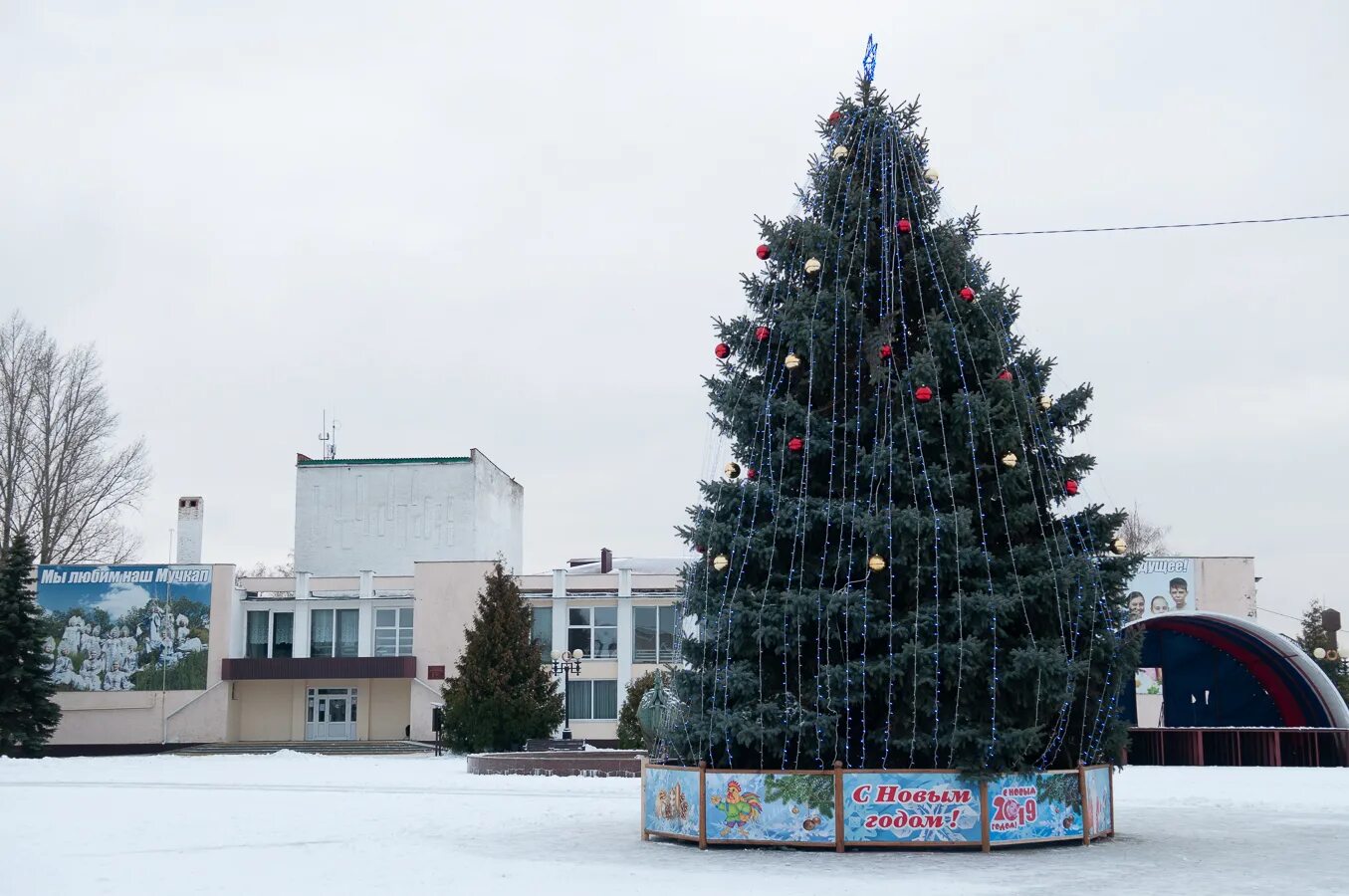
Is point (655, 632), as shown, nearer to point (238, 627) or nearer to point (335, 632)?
point (335, 632)

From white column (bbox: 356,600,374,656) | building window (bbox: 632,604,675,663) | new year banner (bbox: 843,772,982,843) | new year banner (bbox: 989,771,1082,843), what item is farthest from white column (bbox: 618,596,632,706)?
new year banner (bbox: 843,772,982,843)

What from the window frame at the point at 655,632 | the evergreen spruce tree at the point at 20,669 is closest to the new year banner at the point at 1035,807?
the evergreen spruce tree at the point at 20,669

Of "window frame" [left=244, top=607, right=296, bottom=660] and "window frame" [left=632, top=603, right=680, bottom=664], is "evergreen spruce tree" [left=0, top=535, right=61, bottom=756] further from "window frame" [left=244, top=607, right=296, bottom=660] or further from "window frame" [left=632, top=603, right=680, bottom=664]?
"window frame" [left=632, top=603, right=680, bottom=664]

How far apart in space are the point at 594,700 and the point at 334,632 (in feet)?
35.9

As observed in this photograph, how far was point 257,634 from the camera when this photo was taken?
180ft

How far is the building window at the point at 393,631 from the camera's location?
180ft

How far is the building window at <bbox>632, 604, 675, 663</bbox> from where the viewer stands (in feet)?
175

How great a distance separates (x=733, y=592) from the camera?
15.5 metres

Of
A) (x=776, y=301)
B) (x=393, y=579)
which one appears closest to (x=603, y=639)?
(x=393, y=579)

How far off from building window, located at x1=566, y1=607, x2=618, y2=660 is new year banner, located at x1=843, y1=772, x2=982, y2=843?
129ft

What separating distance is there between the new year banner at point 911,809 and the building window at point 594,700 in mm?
39269

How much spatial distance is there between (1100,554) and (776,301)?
4.89 m

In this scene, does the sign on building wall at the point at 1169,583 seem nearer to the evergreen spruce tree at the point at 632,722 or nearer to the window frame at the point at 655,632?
the window frame at the point at 655,632

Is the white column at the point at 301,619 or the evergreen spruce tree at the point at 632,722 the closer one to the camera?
the evergreen spruce tree at the point at 632,722
